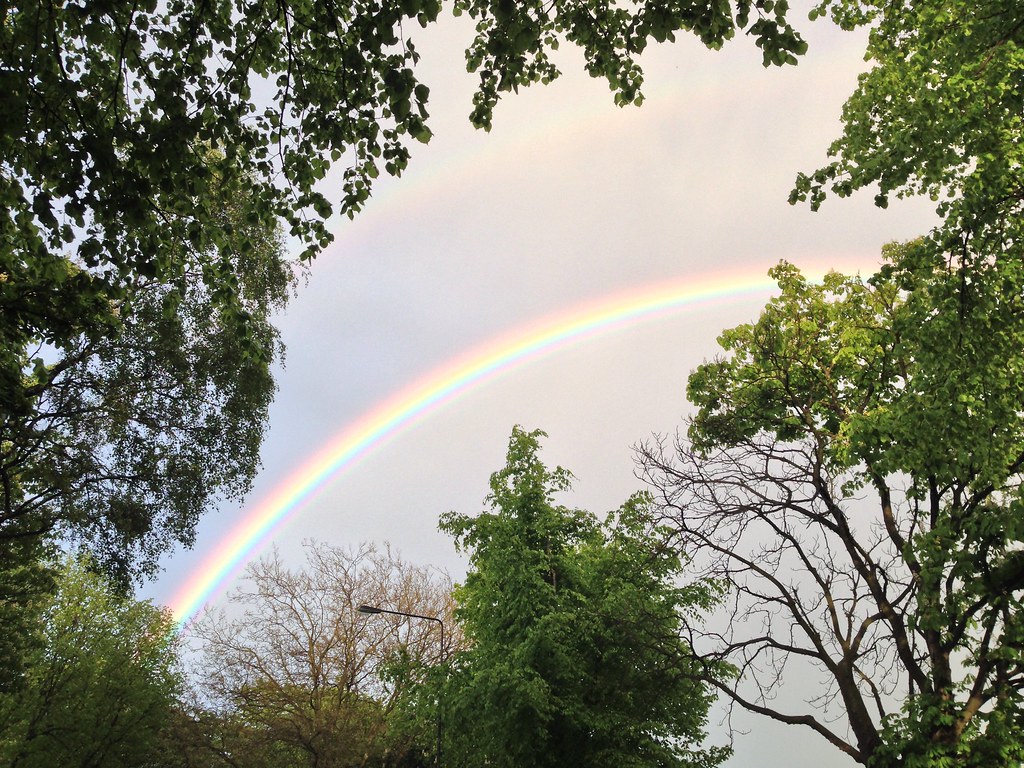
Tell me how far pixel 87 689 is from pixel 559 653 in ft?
64.2

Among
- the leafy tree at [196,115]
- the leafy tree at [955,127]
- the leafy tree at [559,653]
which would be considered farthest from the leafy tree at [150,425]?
the leafy tree at [955,127]

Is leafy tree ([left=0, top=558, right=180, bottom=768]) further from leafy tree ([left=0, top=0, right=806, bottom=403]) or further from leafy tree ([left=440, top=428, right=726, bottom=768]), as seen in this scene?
leafy tree ([left=0, top=0, right=806, bottom=403])

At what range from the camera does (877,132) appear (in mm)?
8766

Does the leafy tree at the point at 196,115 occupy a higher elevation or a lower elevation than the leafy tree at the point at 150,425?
lower

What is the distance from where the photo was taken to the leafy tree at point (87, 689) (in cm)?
2258

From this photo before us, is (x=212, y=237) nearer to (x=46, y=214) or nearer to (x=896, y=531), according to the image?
(x=46, y=214)

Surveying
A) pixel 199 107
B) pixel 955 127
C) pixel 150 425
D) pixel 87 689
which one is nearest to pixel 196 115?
pixel 199 107

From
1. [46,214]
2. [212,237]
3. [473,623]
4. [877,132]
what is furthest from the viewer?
[473,623]

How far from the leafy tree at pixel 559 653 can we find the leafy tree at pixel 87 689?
40.1 feet

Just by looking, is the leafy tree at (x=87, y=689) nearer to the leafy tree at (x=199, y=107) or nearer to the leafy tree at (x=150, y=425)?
the leafy tree at (x=150, y=425)

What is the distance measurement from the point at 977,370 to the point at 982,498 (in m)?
3.42

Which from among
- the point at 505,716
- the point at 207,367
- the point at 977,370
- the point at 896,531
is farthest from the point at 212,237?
the point at 505,716

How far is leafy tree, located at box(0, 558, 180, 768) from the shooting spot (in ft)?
74.1

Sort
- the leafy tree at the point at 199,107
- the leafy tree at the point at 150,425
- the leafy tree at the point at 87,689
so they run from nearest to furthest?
the leafy tree at the point at 199,107 → the leafy tree at the point at 150,425 → the leafy tree at the point at 87,689
